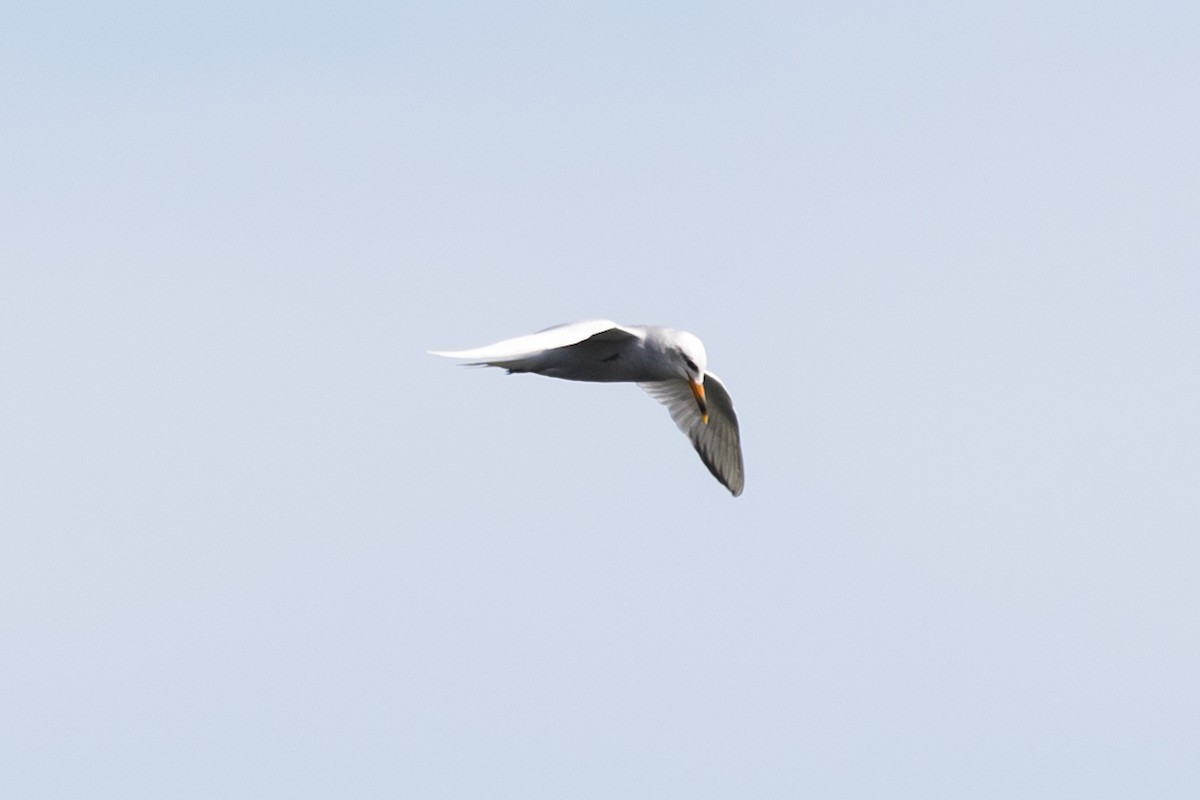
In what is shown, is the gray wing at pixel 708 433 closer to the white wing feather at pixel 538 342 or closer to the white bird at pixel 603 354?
the white bird at pixel 603 354

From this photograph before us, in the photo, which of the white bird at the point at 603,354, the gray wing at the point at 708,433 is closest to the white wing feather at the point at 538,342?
the white bird at the point at 603,354

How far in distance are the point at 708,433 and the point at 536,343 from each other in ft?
23.5

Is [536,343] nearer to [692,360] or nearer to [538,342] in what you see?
[538,342]

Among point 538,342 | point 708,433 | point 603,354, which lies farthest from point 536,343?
point 708,433

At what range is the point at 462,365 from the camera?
19516mm

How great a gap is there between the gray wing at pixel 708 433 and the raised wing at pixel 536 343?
5231mm

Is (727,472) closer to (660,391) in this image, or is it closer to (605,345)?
(660,391)

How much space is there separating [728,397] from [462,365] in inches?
287

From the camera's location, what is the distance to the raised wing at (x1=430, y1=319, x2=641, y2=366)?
64.1 ft

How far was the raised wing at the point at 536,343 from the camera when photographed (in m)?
19.5

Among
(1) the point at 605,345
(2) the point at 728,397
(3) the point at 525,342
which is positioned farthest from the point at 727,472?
(3) the point at 525,342

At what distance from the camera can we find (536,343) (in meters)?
20.0

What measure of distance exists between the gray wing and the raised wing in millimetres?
5231

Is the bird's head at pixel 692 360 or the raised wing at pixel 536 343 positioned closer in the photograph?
the raised wing at pixel 536 343
